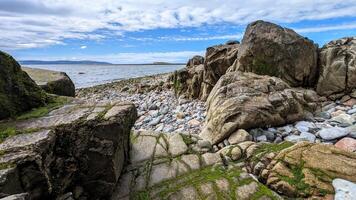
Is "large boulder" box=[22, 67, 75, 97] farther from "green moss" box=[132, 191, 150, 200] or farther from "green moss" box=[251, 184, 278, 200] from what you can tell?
"green moss" box=[251, 184, 278, 200]

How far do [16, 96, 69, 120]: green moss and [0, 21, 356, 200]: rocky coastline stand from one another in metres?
0.04

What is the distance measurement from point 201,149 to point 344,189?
3.56m

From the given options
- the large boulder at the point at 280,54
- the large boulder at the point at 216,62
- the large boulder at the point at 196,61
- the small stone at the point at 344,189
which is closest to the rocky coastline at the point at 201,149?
the small stone at the point at 344,189

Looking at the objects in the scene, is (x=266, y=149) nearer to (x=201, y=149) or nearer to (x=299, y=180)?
(x=299, y=180)

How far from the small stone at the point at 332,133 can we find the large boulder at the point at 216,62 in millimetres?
7944

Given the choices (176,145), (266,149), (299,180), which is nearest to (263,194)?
(299,180)

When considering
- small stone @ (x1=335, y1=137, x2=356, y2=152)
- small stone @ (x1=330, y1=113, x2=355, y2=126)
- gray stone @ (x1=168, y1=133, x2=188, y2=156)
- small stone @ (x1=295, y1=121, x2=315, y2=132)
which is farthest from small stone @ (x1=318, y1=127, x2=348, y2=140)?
gray stone @ (x1=168, y1=133, x2=188, y2=156)

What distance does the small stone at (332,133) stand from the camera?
9.37 m

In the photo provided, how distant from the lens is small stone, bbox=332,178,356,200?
6.16 m

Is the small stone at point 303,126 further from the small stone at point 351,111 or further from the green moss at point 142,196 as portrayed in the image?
the green moss at point 142,196

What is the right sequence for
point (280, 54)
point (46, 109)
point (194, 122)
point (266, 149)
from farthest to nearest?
point (280, 54)
point (194, 122)
point (266, 149)
point (46, 109)

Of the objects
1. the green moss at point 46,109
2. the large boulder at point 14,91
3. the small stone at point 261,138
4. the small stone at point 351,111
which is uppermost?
the large boulder at point 14,91

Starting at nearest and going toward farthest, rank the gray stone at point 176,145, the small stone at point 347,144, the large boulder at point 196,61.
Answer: the gray stone at point 176,145
the small stone at point 347,144
the large boulder at point 196,61

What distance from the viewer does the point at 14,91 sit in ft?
22.8
